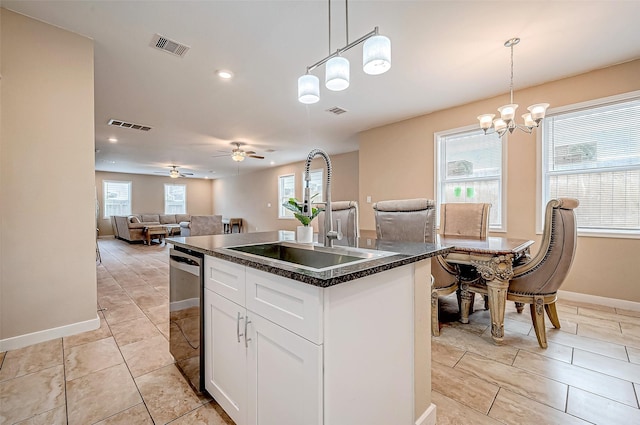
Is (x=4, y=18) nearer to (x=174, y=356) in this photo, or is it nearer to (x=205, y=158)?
(x=174, y=356)

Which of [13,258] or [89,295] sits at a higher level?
[13,258]

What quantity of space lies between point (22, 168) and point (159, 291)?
199 cm

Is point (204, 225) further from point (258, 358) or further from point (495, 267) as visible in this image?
point (495, 267)

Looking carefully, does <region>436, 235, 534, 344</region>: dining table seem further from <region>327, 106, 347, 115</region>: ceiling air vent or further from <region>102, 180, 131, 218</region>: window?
<region>102, 180, 131, 218</region>: window

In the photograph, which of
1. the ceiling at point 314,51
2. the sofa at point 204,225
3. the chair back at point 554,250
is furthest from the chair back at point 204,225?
the chair back at point 554,250

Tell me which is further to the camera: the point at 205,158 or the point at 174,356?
the point at 205,158

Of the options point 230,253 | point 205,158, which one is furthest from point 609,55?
point 205,158

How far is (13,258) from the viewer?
2035 millimetres

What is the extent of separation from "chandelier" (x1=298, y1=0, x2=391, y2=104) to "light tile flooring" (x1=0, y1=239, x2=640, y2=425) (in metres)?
1.92

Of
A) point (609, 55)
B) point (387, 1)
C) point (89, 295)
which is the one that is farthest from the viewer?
point (609, 55)

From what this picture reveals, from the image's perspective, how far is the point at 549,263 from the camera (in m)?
2.01

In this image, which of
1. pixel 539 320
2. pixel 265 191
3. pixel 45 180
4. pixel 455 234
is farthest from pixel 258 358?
pixel 265 191

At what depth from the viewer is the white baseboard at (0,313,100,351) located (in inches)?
80.0

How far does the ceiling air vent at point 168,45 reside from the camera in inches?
94.3
